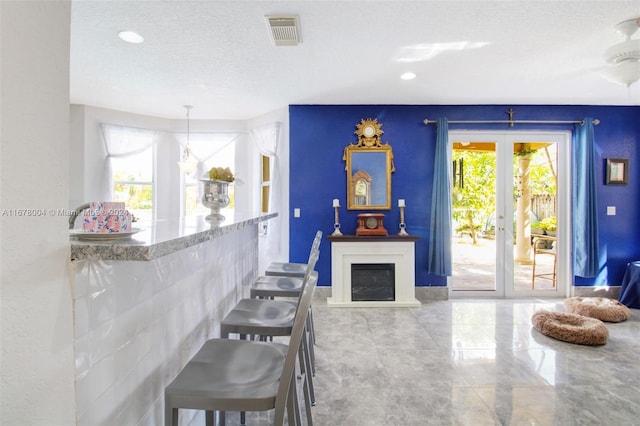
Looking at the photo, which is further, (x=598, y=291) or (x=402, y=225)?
(x=598, y=291)

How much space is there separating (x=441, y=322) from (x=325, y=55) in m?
2.81

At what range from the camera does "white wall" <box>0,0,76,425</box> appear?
2.13 feet

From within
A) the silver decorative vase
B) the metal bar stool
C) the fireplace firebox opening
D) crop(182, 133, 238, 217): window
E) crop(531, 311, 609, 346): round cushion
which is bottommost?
crop(531, 311, 609, 346): round cushion

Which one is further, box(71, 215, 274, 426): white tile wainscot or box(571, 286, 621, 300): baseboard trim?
box(571, 286, 621, 300): baseboard trim

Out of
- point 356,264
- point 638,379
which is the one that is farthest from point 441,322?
point 638,379

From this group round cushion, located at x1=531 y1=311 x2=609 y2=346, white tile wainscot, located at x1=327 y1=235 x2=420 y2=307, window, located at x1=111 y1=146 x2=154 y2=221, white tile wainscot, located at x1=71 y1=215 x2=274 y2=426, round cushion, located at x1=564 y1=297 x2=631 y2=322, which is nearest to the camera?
white tile wainscot, located at x1=71 y1=215 x2=274 y2=426

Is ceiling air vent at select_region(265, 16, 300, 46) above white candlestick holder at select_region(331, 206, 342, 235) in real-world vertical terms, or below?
above

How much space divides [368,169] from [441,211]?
1.05 metres

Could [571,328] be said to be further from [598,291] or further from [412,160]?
[412,160]

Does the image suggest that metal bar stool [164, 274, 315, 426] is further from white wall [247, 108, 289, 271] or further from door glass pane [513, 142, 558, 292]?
door glass pane [513, 142, 558, 292]

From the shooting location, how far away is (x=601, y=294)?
4.40 metres

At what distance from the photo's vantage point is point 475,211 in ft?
14.9

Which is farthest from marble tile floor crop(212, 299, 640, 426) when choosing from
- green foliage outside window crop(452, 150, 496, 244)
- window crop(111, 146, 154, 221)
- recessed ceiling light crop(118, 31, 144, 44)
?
window crop(111, 146, 154, 221)

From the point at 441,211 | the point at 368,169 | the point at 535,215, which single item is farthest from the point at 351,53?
the point at 535,215
